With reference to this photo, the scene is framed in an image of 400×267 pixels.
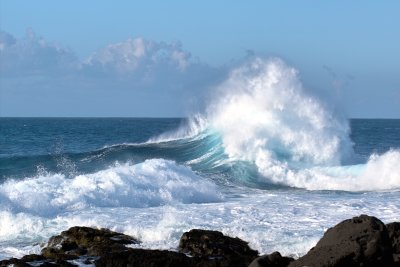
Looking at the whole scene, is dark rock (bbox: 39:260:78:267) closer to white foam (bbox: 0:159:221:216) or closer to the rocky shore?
the rocky shore

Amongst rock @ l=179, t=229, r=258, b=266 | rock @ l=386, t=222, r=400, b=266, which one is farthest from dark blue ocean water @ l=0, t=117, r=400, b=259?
rock @ l=386, t=222, r=400, b=266

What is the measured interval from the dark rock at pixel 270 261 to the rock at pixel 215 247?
152 centimetres

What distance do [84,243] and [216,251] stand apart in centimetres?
242

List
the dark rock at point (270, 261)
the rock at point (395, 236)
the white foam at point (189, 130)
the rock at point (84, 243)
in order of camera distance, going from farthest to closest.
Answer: the white foam at point (189, 130) < the rock at point (84, 243) < the rock at point (395, 236) < the dark rock at point (270, 261)

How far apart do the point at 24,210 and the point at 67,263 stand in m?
6.39

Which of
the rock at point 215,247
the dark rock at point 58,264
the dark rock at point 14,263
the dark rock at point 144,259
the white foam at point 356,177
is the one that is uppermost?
the white foam at point 356,177

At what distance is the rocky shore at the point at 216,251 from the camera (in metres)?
9.98

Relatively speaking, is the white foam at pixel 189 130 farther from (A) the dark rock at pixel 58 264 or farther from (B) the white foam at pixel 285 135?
(A) the dark rock at pixel 58 264

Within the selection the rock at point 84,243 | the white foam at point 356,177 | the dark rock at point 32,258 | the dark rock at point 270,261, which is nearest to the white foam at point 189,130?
the white foam at point 356,177

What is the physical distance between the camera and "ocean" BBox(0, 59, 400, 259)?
15.3m

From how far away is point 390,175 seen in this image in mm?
25922

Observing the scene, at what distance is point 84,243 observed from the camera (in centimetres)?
1331

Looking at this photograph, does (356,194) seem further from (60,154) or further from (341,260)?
(60,154)

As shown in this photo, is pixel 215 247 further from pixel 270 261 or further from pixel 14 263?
pixel 14 263
